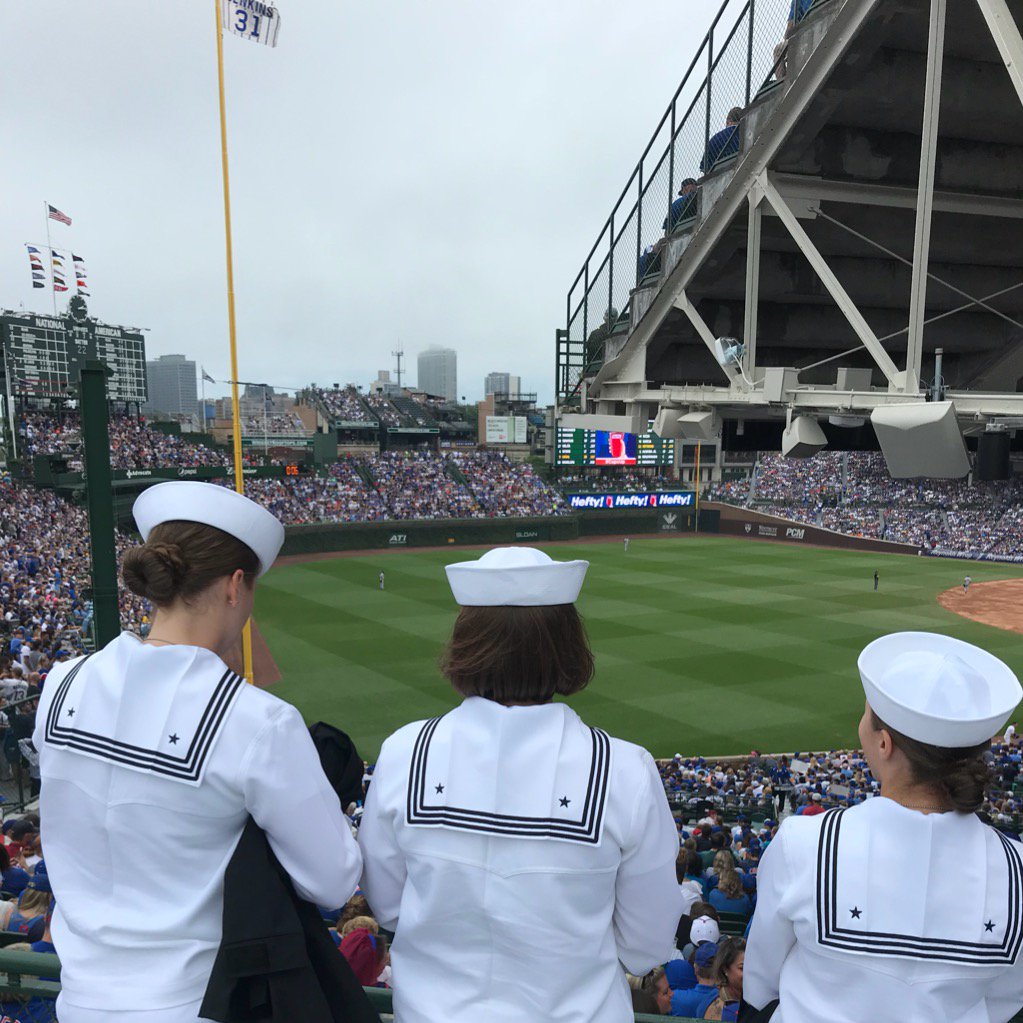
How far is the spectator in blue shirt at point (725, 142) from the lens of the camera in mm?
6145

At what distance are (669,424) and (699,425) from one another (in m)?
0.30

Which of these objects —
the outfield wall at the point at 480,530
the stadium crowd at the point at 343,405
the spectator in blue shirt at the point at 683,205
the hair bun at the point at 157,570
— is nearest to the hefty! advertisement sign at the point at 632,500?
the outfield wall at the point at 480,530

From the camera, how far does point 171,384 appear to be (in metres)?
134

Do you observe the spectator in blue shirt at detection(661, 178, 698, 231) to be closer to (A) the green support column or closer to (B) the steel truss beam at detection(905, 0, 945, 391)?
(B) the steel truss beam at detection(905, 0, 945, 391)

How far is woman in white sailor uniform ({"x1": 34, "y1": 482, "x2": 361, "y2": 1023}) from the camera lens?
169 cm

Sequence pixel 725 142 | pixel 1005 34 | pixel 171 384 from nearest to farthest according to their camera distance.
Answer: pixel 1005 34
pixel 725 142
pixel 171 384

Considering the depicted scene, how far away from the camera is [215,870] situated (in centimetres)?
173

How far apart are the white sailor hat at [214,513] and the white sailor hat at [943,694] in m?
1.29

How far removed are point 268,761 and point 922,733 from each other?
129 centimetres

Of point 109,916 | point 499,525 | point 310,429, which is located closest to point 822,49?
point 109,916

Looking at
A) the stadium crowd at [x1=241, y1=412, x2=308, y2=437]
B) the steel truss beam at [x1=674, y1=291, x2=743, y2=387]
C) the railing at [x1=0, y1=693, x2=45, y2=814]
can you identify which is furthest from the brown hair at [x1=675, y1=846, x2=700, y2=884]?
the stadium crowd at [x1=241, y1=412, x2=308, y2=437]

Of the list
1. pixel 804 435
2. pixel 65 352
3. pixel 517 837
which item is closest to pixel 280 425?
pixel 65 352

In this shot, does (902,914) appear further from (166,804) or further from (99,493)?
(99,493)

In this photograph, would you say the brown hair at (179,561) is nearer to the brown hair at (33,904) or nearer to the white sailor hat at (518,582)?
the white sailor hat at (518,582)
